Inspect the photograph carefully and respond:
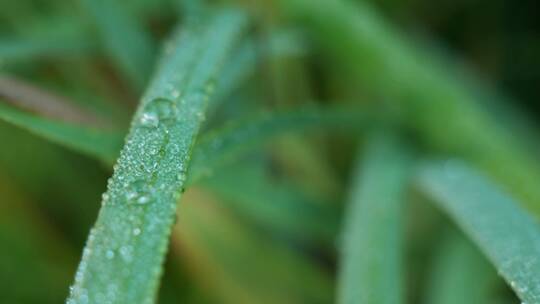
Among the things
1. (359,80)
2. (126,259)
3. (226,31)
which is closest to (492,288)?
(359,80)

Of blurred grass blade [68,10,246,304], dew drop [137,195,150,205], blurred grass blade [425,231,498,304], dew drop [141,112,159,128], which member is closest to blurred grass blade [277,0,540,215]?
blurred grass blade [425,231,498,304]

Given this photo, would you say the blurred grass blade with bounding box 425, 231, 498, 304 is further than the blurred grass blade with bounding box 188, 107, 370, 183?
Yes

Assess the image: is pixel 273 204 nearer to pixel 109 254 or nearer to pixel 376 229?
pixel 376 229

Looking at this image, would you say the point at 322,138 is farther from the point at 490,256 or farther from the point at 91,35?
the point at 490,256

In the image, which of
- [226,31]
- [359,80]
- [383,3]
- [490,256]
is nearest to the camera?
[490,256]

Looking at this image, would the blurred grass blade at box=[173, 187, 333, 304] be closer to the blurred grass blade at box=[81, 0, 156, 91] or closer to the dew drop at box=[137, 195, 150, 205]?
the blurred grass blade at box=[81, 0, 156, 91]

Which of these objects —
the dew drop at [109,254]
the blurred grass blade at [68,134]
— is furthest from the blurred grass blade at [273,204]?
the dew drop at [109,254]
